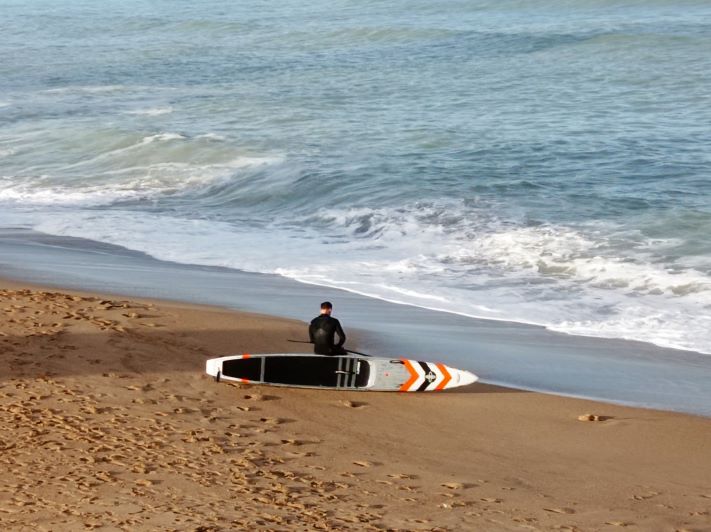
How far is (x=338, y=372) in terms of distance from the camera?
11.5 meters

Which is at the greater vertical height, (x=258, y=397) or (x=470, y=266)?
(x=470, y=266)

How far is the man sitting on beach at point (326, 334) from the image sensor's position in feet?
38.4

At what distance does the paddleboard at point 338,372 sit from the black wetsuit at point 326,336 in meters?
0.21

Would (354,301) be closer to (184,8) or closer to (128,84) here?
(128,84)

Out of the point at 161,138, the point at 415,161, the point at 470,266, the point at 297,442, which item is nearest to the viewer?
the point at 297,442

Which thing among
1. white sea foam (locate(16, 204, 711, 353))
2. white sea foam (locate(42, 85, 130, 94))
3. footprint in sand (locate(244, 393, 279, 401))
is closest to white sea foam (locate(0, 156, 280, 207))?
white sea foam (locate(16, 204, 711, 353))

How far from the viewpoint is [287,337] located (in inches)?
514

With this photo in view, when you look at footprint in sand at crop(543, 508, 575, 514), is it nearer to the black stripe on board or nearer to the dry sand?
the dry sand

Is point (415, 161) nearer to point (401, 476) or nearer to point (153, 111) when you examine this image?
point (153, 111)

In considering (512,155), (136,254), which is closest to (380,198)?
(512,155)

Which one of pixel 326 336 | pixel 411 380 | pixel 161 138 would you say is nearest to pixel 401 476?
pixel 411 380

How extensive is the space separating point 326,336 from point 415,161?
44.4ft

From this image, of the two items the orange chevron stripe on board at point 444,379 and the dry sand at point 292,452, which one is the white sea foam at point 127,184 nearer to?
the dry sand at point 292,452

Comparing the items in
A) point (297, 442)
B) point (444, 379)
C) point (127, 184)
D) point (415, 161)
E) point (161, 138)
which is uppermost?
point (161, 138)
